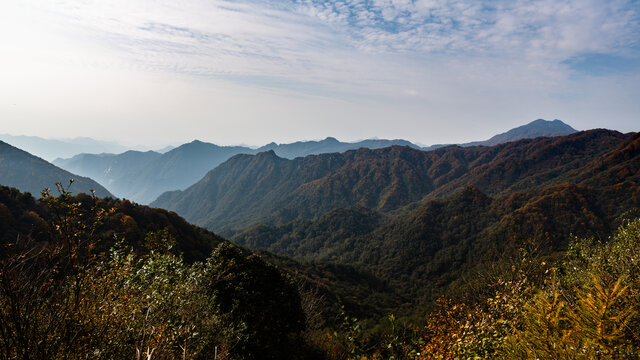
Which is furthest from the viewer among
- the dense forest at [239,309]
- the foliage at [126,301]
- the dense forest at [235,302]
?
the foliage at [126,301]

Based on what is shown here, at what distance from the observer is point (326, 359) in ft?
63.2

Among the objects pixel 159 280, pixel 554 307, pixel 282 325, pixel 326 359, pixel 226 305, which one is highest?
pixel 554 307

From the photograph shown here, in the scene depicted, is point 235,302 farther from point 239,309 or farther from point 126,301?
point 126,301

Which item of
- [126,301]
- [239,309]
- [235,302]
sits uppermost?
[126,301]

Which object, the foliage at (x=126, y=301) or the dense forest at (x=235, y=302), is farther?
the foliage at (x=126, y=301)

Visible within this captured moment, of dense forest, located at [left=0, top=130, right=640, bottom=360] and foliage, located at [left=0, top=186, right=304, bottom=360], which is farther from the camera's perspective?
foliage, located at [left=0, top=186, right=304, bottom=360]

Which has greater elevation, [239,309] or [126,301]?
[126,301]

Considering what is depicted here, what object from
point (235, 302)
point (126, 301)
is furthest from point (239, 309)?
point (126, 301)

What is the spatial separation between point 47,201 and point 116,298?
229 inches

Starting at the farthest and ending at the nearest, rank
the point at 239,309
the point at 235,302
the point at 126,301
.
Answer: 1. the point at 239,309
2. the point at 235,302
3. the point at 126,301

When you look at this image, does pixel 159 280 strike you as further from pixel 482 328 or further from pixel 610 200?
pixel 610 200

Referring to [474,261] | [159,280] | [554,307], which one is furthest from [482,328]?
[474,261]

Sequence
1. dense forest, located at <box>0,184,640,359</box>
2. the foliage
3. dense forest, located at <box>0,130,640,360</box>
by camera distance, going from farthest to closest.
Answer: the foliage < dense forest, located at <box>0,130,640,360</box> < dense forest, located at <box>0,184,640,359</box>

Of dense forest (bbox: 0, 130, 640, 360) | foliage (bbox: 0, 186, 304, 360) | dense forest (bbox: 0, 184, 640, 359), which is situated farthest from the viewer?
foliage (bbox: 0, 186, 304, 360)
